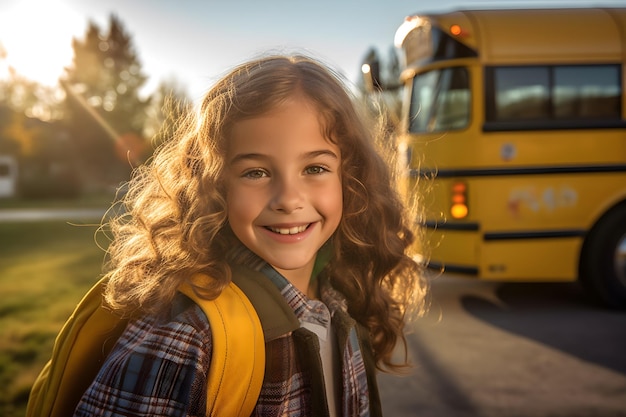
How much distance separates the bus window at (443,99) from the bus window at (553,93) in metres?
0.22

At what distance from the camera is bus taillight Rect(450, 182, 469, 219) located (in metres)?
5.13

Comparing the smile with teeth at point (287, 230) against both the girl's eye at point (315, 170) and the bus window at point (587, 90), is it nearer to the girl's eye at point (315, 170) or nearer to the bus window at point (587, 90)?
the girl's eye at point (315, 170)

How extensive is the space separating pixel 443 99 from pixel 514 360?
2.38 meters

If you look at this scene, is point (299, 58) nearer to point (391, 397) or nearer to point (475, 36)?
point (391, 397)

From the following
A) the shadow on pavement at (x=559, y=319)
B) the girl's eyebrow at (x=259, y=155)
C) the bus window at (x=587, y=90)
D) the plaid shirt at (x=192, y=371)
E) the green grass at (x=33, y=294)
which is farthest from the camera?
the bus window at (x=587, y=90)

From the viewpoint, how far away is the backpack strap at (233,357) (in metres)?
1.18

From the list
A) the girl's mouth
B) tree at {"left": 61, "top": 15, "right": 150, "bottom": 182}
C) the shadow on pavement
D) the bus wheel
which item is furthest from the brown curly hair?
tree at {"left": 61, "top": 15, "right": 150, "bottom": 182}

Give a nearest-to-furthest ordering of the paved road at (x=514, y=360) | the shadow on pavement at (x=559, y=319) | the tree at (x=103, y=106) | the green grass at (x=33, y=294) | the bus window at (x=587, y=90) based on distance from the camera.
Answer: the paved road at (x=514, y=360), the green grass at (x=33, y=294), the shadow on pavement at (x=559, y=319), the bus window at (x=587, y=90), the tree at (x=103, y=106)

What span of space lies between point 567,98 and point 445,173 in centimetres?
119

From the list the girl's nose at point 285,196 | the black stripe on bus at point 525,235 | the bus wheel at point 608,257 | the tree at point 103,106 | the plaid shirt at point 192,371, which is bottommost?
the bus wheel at point 608,257

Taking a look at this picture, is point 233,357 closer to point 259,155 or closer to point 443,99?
point 259,155

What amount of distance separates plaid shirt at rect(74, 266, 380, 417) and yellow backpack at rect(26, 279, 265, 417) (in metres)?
0.03

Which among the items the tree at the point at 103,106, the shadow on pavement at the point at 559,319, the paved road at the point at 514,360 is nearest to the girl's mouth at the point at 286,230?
the paved road at the point at 514,360

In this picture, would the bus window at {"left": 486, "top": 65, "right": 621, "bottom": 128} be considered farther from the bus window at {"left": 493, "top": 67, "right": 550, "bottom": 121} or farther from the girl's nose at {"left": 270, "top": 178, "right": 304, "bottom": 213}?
the girl's nose at {"left": 270, "top": 178, "right": 304, "bottom": 213}
